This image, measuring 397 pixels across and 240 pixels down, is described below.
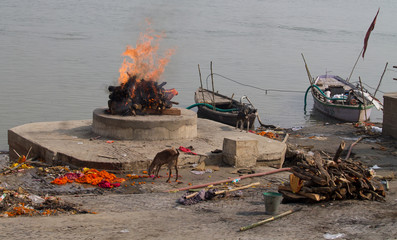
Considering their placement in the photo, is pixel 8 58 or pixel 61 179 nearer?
pixel 61 179

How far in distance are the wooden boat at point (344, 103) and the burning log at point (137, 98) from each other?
12.1m

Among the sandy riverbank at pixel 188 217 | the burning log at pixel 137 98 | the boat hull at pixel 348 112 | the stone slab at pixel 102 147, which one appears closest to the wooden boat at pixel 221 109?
the boat hull at pixel 348 112

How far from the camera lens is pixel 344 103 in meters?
26.3

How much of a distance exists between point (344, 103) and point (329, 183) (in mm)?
17781

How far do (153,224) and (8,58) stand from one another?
3257 cm

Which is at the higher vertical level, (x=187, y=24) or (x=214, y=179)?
(x=187, y=24)

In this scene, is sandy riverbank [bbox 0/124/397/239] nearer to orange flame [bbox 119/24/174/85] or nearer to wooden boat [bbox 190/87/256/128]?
orange flame [bbox 119/24/174/85]

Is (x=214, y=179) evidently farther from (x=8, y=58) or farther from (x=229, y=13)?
(x=229, y=13)

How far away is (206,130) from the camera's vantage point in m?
14.8

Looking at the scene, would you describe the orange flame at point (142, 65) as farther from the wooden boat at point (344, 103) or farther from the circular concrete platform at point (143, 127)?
the wooden boat at point (344, 103)

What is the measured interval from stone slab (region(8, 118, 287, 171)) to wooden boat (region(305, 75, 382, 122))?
38.3ft

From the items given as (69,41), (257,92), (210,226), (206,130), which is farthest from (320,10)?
(210,226)

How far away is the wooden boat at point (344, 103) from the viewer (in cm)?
2516

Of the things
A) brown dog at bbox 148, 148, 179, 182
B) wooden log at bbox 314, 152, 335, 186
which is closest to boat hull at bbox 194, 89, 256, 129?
brown dog at bbox 148, 148, 179, 182
